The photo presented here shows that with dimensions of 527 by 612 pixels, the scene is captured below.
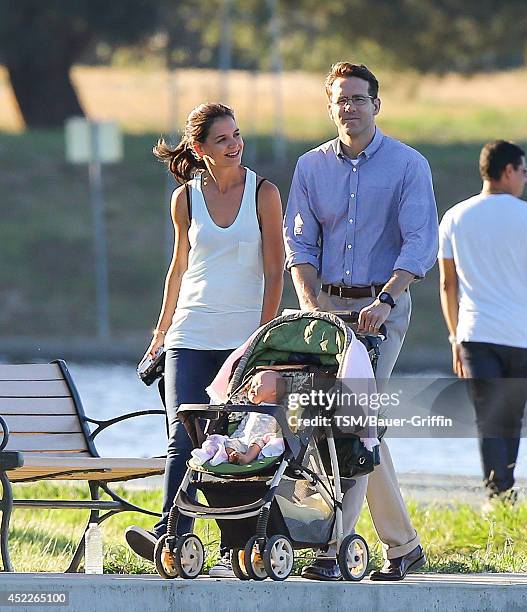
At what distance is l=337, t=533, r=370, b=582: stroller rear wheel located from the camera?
18.6 ft

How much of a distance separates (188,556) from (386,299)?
1.15 metres

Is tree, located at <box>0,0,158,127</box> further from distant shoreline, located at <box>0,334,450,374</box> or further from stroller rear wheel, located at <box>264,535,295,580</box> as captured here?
stroller rear wheel, located at <box>264,535,295,580</box>

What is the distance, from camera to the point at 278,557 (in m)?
5.55

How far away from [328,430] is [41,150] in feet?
102

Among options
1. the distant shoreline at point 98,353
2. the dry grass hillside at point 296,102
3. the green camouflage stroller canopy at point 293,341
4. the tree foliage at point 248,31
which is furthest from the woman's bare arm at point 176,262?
the tree foliage at point 248,31

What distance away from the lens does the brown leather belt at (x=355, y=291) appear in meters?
6.34

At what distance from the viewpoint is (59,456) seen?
6984mm

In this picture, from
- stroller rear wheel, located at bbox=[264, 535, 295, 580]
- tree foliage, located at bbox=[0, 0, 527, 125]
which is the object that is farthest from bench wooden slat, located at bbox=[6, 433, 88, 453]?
tree foliage, located at bbox=[0, 0, 527, 125]

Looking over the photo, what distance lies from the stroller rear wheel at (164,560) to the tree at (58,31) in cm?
3168

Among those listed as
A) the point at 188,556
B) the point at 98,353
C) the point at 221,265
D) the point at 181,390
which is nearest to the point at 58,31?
the point at 98,353

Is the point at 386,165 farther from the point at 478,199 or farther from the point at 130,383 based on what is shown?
the point at 130,383

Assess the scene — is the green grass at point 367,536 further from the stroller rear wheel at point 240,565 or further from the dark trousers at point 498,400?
the stroller rear wheel at point 240,565

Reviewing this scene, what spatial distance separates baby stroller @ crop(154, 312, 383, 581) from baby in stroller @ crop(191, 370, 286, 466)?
0.03 m

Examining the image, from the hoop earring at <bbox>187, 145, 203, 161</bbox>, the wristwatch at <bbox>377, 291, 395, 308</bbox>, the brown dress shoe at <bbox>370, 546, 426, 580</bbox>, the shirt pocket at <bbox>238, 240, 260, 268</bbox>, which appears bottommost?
the brown dress shoe at <bbox>370, 546, 426, 580</bbox>
